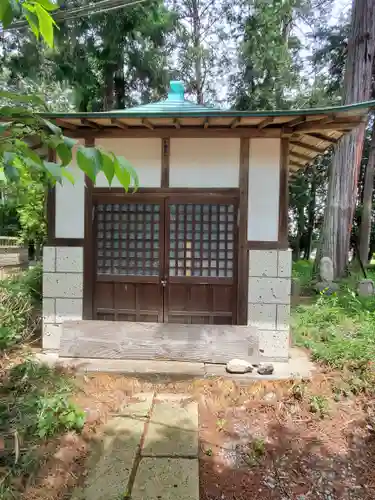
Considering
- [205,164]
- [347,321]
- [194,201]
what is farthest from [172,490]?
[347,321]

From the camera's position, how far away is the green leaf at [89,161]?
37.9 inches

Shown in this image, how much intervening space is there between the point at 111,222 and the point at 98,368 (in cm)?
178

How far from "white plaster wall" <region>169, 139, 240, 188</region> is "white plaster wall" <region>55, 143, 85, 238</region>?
1.21 metres

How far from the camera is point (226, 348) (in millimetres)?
4223

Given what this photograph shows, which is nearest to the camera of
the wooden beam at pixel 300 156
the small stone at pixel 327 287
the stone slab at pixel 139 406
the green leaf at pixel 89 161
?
the green leaf at pixel 89 161

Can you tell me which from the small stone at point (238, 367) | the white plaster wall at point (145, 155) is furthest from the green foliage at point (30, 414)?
the white plaster wall at point (145, 155)

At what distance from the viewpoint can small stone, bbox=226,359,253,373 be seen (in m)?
3.97

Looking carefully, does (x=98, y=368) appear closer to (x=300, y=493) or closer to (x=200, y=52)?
(x=300, y=493)

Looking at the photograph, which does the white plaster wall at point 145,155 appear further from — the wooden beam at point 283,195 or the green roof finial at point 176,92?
the wooden beam at point 283,195

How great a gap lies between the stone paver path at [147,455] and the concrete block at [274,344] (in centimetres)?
131

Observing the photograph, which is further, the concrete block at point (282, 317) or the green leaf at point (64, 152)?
the concrete block at point (282, 317)

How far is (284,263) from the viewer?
171 inches

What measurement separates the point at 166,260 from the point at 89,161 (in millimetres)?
3614

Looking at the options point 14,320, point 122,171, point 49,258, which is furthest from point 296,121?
point 14,320
